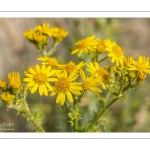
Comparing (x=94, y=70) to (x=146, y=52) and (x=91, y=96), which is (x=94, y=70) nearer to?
(x=91, y=96)

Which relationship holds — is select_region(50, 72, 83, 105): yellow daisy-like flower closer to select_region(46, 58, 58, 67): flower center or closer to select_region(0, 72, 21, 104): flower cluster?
select_region(46, 58, 58, 67): flower center

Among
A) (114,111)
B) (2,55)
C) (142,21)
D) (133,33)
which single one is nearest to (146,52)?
(133,33)

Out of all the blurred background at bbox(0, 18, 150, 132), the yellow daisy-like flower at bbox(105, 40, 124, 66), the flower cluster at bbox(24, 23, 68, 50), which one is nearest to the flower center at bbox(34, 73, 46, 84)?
the flower cluster at bbox(24, 23, 68, 50)

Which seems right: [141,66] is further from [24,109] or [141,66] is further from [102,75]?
[24,109]

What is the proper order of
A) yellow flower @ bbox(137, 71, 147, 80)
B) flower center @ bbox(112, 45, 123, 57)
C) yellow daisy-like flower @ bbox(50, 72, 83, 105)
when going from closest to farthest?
yellow flower @ bbox(137, 71, 147, 80)
yellow daisy-like flower @ bbox(50, 72, 83, 105)
flower center @ bbox(112, 45, 123, 57)

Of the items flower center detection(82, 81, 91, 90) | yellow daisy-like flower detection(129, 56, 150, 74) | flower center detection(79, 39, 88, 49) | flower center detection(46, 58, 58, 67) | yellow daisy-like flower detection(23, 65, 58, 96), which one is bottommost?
flower center detection(82, 81, 91, 90)
